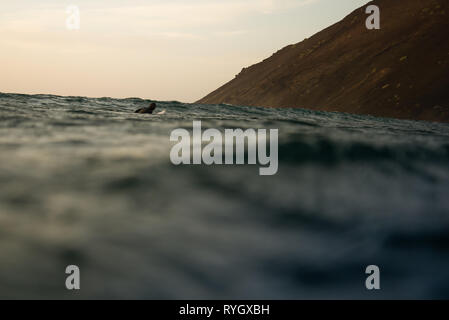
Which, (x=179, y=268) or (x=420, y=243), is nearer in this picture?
(x=179, y=268)

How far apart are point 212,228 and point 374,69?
293 ft

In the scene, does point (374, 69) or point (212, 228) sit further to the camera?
point (374, 69)

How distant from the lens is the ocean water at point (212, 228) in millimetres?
3760

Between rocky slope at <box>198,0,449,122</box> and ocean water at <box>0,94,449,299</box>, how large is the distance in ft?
196

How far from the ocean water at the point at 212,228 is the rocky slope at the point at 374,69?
59.7 metres

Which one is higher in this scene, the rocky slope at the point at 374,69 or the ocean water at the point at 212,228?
the rocky slope at the point at 374,69

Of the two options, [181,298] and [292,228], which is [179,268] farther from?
[292,228]

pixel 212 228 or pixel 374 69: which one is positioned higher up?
pixel 374 69

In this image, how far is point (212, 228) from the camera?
482 centimetres

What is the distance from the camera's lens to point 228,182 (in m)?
6.59

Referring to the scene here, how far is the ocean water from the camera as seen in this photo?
3.76 m

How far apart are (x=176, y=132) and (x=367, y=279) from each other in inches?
345

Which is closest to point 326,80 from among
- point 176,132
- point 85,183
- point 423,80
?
point 423,80
